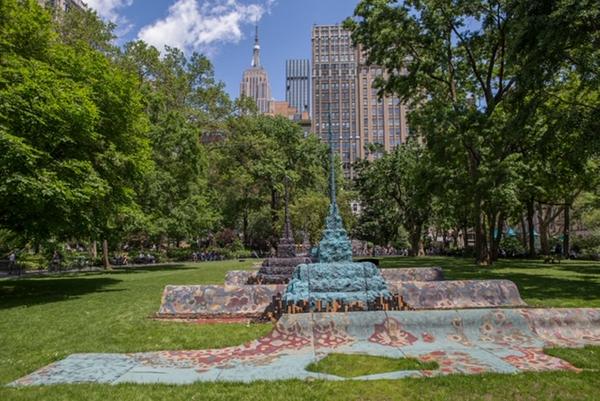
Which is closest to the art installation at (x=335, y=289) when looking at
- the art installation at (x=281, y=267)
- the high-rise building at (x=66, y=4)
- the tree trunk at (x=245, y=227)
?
the art installation at (x=281, y=267)

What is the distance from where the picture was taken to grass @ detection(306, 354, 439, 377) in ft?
18.9

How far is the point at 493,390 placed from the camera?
4961mm

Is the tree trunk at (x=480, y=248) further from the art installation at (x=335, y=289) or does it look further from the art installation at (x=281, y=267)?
the art installation at (x=335, y=289)

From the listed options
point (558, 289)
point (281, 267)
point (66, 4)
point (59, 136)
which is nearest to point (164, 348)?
point (59, 136)

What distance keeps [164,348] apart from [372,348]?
11.9 feet

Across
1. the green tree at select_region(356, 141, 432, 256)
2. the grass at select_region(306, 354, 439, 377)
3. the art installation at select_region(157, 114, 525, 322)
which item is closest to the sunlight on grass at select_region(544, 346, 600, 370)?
the grass at select_region(306, 354, 439, 377)

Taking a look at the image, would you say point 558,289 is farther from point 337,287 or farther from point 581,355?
point 581,355

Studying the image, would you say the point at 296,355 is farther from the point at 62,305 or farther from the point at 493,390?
the point at 62,305

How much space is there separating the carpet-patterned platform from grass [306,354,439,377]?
0.16 metres

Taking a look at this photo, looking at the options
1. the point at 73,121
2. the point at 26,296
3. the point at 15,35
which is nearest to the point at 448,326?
the point at 73,121

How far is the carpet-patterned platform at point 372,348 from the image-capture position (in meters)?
5.82

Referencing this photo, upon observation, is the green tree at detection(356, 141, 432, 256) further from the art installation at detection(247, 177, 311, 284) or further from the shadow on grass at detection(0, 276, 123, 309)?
the shadow on grass at detection(0, 276, 123, 309)

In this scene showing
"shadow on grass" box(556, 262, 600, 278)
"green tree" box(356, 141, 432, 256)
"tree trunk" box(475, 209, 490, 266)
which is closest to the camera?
"shadow on grass" box(556, 262, 600, 278)

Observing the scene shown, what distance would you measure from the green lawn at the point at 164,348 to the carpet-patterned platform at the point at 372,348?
36 cm
